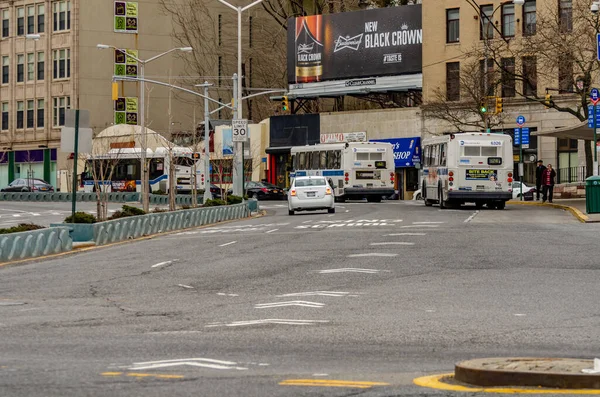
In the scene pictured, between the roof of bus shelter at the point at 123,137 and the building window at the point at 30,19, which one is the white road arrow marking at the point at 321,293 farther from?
the building window at the point at 30,19

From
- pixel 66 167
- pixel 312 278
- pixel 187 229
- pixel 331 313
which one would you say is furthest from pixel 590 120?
pixel 66 167

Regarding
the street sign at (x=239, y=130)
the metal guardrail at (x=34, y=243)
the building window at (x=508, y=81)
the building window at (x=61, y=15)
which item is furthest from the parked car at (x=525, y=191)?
the building window at (x=61, y=15)

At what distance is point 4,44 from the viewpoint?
10456 cm

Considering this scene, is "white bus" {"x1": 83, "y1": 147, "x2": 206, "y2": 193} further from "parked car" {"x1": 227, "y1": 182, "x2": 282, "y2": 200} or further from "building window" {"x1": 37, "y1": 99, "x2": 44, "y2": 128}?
"building window" {"x1": 37, "y1": 99, "x2": 44, "y2": 128}

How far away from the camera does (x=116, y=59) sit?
3824 inches

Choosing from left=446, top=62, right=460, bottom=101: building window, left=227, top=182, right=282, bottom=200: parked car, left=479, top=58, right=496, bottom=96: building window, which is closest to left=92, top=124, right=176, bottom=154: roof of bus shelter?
left=227, top=182, right=282, bottom=200: parked car

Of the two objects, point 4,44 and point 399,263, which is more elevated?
point 4,44

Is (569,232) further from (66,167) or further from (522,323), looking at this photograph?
(66,167)

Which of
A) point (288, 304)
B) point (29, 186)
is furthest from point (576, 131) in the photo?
point (29, 186)

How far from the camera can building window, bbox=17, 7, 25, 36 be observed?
338 ft

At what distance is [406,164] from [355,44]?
8.51 metres

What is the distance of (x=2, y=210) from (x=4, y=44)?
4597 centimetres

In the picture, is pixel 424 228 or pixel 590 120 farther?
pixel 590 120

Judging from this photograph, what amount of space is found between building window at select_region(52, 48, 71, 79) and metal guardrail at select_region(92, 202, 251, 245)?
173ft
